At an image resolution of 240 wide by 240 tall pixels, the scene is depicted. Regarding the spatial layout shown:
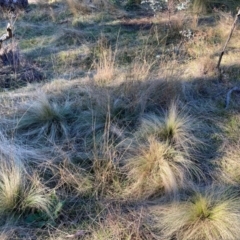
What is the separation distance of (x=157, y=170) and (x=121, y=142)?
0.43 metres

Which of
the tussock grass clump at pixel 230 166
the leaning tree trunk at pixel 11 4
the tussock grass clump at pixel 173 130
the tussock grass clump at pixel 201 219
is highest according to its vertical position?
the leaning tree trunk at pixel 11 4

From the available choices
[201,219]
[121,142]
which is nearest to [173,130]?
[121,142]

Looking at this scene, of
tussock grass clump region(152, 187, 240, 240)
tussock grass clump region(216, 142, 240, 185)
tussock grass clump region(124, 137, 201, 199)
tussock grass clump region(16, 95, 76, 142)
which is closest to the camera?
tussock grass clump region(152, 187, 240, 240)

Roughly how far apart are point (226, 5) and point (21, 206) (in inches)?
224

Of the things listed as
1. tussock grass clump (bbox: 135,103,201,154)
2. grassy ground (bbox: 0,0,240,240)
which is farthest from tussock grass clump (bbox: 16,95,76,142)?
tussock grass clump (bbox: 135,103,201,154)

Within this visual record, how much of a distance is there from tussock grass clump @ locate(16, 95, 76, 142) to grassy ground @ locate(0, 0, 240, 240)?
0.03ft

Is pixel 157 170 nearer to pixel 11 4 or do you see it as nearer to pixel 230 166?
pixel 230 166

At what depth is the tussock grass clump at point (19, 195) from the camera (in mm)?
2682

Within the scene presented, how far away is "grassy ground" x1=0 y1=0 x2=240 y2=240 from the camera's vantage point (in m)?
2.62

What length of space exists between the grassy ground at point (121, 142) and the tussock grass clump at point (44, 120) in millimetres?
10

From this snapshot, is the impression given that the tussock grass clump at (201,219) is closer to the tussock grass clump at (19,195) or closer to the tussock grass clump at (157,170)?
the tussock grass clump at (157,170)

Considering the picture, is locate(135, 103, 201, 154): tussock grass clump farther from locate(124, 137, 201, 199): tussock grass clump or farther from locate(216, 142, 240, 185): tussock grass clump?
locate(216, 142, 240, 185): tussock grass clump

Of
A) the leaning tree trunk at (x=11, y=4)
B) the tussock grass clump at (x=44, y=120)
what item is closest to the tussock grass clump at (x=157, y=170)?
the tussock grass clump at (x=44, y=120)

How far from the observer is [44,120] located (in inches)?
146
